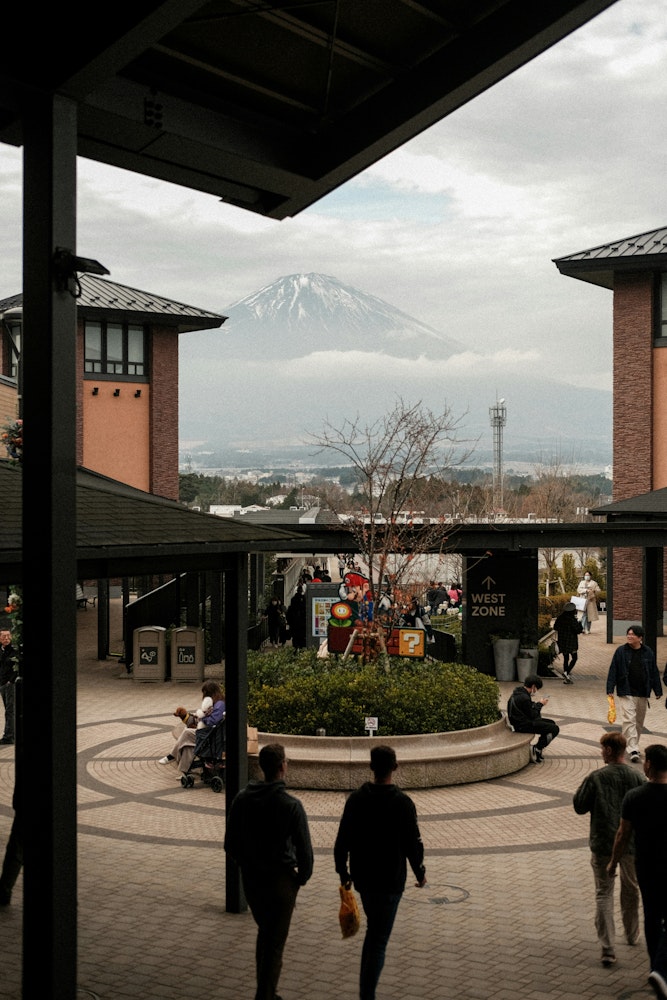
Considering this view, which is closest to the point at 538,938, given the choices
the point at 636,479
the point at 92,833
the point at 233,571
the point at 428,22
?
the point at 233,571

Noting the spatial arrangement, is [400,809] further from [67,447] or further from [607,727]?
[607,727]

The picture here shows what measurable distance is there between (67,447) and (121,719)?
14008 mm

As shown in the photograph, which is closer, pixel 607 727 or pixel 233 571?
pixel 233 571

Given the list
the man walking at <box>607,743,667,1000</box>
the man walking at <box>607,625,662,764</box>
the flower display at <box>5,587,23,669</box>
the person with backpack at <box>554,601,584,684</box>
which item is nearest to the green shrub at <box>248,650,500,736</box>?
the man walking at <box>607,625,662,764</box>

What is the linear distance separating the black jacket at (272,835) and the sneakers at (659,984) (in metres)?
2.34

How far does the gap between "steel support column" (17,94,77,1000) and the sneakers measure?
3.58 metres

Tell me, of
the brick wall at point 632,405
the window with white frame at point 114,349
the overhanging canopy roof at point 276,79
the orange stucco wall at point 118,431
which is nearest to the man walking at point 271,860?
the overhanging canopy roof at point 276,79

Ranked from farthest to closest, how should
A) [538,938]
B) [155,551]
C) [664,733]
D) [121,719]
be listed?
[121,719] < [664,733] < [538,938] < [155,551]

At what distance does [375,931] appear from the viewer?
22.8ft

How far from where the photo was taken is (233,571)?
970 cm

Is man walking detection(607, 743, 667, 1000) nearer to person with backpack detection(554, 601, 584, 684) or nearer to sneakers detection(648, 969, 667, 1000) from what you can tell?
sneakers detection(648, 969, 667, 1000)

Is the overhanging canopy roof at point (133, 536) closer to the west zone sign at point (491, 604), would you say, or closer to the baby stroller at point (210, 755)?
the baby stroller at point (210, 755)

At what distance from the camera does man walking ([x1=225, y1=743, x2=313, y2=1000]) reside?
270 inches

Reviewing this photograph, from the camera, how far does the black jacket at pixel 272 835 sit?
6859 mm
